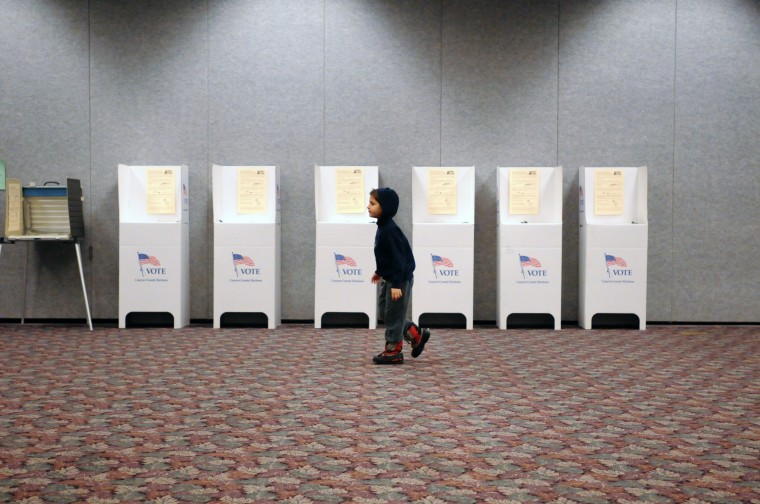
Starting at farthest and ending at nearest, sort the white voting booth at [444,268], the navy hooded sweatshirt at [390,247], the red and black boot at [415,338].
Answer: the white voting booth at [444,268]
the red and black boot at [415,338]
the navy hooded sweatshirt at [390,247]

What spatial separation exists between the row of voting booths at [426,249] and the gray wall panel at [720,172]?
692mm

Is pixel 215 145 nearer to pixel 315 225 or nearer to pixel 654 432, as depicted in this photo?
pixel 315 225

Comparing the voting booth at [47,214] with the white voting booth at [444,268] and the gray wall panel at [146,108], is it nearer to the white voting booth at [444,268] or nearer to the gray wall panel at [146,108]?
the gray wall panel at [146,108]

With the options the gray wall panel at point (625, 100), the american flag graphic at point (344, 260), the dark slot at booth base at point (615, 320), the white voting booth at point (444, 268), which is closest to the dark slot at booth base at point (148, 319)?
the american flag graphic at point (344, 260)

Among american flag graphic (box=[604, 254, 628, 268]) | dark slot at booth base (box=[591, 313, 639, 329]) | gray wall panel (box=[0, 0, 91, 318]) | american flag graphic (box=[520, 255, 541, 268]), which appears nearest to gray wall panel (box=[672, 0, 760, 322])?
dark slot at booth base (box=[591, 313, 639, 329])

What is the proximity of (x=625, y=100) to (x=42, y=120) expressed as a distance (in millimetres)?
5157

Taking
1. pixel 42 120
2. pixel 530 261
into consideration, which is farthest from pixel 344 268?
pixel 42 120

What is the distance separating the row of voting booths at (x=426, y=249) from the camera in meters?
6.34

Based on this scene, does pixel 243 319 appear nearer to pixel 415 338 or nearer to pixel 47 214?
pixel 47 214

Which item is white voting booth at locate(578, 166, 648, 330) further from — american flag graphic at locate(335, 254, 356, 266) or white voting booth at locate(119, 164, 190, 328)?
white voting booth at locate(119, 164, 190, 328)

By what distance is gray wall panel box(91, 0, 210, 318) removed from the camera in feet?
22.5

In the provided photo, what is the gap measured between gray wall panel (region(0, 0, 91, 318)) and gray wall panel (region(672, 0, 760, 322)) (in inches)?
209

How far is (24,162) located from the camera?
6848mm

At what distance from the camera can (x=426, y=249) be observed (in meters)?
6.32
